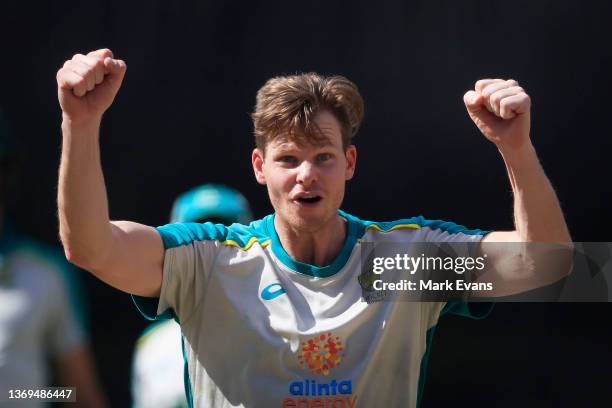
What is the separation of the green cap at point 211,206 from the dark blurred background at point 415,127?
2.4 inches

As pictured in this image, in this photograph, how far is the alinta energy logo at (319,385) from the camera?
195 cm

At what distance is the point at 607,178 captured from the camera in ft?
10.1

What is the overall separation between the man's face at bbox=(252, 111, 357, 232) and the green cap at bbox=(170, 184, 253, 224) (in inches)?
28.4

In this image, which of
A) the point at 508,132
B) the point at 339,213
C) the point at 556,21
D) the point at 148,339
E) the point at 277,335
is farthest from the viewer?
the point at 556,21

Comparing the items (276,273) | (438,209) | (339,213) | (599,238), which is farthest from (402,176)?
(276,273)

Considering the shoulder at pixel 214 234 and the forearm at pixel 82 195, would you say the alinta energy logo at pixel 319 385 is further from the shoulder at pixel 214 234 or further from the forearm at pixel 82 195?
the forearm at pixel 82 195

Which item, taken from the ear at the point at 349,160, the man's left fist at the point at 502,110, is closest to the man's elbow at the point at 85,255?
the ear at the point at 349,160

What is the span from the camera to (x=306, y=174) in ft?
6.51

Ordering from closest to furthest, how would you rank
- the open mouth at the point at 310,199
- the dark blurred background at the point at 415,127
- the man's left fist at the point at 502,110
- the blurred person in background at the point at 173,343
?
the man's left fist at the point at 502,110, the open mouth at the point at 310,199, the blurred person in background at the point at 173,343, the dark blurred background at the point at 415,127

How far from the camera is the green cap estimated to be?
2.79m

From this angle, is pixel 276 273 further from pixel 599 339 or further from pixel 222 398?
pixel 599 339

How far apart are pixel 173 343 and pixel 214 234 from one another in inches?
28.0

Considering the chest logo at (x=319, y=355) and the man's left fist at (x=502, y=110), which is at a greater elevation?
the man's left fist at (x=502, y=110)

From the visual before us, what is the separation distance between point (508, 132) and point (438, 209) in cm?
127
